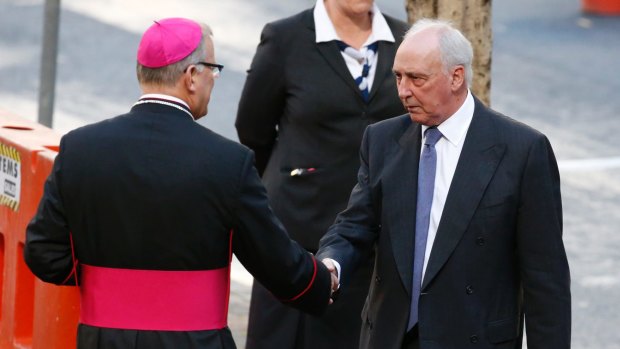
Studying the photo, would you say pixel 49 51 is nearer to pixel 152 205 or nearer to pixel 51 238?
pixel 51 238

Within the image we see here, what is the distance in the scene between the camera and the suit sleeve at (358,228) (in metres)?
5.27

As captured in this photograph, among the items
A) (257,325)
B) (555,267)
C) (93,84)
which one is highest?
(555,267)

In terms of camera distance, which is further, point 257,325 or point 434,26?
point 257,325

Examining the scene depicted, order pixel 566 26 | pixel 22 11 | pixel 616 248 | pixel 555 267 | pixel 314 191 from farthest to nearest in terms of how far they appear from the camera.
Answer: pixel 566 26 → pixel 22 11 → pixel 616 248 → pixel 314 191 → pixel 555 267

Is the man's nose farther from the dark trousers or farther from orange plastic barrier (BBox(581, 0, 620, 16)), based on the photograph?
orange plastic barrier (BBox(581, 0, 620, 16))

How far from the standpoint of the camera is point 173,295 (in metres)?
4.65

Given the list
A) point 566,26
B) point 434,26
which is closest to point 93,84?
point 566,26

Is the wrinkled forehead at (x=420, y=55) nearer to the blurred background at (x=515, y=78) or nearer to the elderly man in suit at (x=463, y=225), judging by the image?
the elderly man in suit at (x=463, y=225)

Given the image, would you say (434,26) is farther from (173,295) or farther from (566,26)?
(566,26)

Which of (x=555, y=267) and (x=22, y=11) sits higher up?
(x=555, y=267)

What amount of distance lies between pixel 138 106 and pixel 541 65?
12.2 metres

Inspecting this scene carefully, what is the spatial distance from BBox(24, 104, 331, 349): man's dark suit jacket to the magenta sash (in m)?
0.03

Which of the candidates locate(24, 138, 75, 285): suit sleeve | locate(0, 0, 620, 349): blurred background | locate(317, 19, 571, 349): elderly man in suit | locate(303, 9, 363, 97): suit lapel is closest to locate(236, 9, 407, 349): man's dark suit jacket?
locate(303, 9, 363, 97): suit lapel

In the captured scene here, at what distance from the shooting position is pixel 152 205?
4.54 metres
